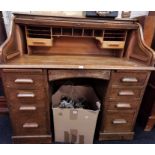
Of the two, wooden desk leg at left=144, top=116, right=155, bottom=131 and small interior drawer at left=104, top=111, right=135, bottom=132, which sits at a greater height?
small interior drawer at left=104, top=111, right=135, bottom=132

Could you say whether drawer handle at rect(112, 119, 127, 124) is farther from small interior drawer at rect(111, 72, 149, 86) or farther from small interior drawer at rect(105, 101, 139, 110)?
small interior drawer at rect(111, 72, 149, 86)

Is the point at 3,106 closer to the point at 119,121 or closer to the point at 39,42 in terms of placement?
the point at 39,42

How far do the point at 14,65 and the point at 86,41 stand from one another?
0.77 metres

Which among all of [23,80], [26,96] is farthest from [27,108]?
[23,80]

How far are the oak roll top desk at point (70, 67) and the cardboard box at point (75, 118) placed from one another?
77mm

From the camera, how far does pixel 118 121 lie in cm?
136

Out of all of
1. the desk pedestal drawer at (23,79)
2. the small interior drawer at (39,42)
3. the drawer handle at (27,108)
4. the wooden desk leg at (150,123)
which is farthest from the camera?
the wooden desk leg at (150,123)

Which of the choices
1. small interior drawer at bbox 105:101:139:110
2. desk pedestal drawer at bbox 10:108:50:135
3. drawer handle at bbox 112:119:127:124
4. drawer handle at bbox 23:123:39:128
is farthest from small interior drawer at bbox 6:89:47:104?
drawer handle at bbox 112:119:127:124

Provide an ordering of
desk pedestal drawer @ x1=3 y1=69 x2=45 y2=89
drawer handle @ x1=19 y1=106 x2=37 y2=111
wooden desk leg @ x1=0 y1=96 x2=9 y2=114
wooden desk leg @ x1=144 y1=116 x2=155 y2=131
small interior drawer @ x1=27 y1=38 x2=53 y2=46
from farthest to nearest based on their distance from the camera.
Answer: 1. wooden desk leg @ x1=0 y1=96 x2=9 y2=114
2. wooden desk leg @ x1=144 y1=116 x2=155 y2=131
3. small interior drawer @ x1=27 y1=38 x2=53 y2=46
4. drawer handle @ x1=19 y1=106 x2=37 y2=111
5. desk pedestal drawer @ x1=3 y1=69 x2=45 y2=89

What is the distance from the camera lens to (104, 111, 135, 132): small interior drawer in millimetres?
1325

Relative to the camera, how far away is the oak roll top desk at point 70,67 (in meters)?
1.09

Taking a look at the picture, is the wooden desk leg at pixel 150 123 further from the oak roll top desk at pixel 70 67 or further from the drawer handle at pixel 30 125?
the drawer handle at pixel 30 125

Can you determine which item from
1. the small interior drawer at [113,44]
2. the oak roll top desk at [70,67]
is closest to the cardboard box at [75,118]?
the oak roll top desk at [70,67]
